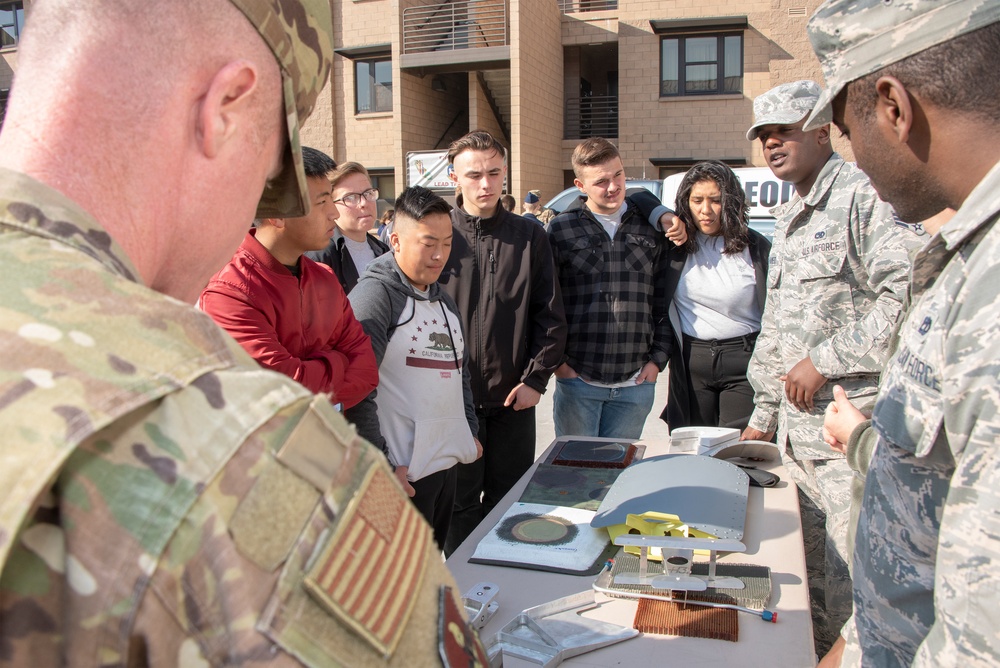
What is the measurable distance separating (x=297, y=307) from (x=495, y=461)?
1441 mm

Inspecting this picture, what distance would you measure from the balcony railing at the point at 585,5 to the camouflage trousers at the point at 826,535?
1455cm

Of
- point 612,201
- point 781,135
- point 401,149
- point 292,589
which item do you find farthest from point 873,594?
point 401,149

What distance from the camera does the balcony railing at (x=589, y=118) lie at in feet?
51.3

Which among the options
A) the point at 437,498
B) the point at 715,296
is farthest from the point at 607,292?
the point at 437,498

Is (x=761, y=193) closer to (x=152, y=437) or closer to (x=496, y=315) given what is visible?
(x=496, y=315)

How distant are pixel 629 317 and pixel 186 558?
3124 mm

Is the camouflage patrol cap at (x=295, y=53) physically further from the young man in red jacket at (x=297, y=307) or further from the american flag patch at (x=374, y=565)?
the young man in red jacket at (x=297, y=307)

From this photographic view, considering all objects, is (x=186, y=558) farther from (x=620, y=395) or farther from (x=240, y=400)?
(x=620, y=395)

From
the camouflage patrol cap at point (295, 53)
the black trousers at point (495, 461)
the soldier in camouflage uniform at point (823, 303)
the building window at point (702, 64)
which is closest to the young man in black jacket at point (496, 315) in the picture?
the black trousers at point (495, 461)

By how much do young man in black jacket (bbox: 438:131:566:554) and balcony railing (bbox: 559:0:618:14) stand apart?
13.4m

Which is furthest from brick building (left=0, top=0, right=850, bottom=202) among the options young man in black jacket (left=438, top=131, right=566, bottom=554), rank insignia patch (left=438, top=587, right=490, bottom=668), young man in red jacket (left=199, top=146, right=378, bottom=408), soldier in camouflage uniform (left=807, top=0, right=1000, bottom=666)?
rank insignia patch (left=438, top=587, right=490, bottom=668)

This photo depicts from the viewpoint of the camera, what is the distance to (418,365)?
101 inches

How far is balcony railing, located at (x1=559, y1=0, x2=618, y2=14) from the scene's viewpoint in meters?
15.2

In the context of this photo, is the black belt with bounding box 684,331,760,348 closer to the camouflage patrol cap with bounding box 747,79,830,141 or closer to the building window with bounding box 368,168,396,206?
the camouflage patrol cap with bounding box 747,79,830,141
